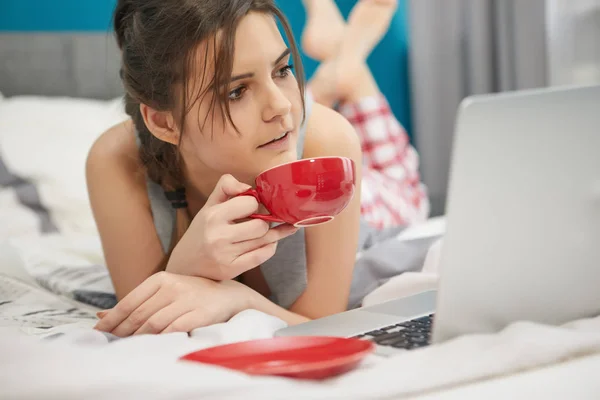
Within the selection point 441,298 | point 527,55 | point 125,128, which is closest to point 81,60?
point 125,128

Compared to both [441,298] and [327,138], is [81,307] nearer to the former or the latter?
[327,138]

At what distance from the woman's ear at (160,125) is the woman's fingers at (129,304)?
0.84ft

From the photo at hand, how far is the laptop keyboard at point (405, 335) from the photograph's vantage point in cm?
75

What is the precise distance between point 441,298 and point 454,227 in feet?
0.23

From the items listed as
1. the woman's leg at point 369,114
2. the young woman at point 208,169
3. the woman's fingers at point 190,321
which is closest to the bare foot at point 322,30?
the woman's leg at point 369,114

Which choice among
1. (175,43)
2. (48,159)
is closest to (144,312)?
(175,43)

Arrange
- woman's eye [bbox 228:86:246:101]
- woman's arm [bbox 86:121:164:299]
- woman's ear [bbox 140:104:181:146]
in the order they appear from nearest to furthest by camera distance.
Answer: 1. woman's eye [bbox 228:86:246:101]
2. woman's ear [bbox 140:104:181:146]
3. woman's arm [bbox 86:121:164:299]

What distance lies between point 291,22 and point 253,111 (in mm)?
2047

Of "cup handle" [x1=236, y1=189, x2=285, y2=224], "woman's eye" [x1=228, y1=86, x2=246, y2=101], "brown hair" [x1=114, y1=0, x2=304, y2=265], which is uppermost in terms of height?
"brown hair" [x1=114, y1=0, x2=304, y2=265]

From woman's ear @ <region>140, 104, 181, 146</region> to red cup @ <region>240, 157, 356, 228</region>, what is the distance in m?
0.24

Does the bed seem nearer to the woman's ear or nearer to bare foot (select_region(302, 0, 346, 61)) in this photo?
the woman's ear

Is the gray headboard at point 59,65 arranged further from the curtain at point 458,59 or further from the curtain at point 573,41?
the curtain at point 573,41

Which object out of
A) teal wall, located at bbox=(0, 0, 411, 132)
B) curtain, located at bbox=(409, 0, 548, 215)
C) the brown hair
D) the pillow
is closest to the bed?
the pillow

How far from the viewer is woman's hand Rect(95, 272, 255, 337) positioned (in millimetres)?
935
